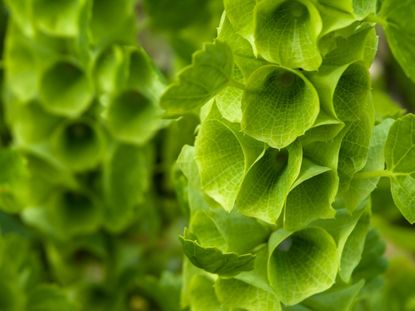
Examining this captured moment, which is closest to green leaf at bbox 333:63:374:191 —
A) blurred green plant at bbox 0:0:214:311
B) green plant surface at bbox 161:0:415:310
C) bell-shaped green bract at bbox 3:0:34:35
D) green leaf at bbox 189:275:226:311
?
green plant surface at bbox 161:0:415:310

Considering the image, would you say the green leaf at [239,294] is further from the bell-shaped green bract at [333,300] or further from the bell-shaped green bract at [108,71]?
the bell-shaped green bract at [108,71]

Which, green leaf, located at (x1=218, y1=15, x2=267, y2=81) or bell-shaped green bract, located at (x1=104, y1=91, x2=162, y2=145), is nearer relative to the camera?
green leaf, located at (x1=218, y1=15, x2=267, y2=81)

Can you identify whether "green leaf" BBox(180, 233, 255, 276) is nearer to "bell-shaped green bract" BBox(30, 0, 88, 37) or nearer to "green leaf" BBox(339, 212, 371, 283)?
"green leaf" BBox(339, 212, 371, 283)

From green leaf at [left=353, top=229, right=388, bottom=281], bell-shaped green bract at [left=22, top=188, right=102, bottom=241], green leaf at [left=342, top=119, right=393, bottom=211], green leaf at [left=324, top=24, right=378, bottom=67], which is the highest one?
green leaf at [left=324, top=24, right=378, bottom=67]

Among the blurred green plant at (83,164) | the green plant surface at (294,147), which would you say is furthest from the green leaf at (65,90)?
the green plant surface at (294,147)

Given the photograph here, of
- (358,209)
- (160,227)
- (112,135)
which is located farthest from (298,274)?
(160,227)

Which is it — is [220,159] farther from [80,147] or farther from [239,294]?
[80,147]

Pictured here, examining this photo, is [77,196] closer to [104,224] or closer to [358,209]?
[104,224]
